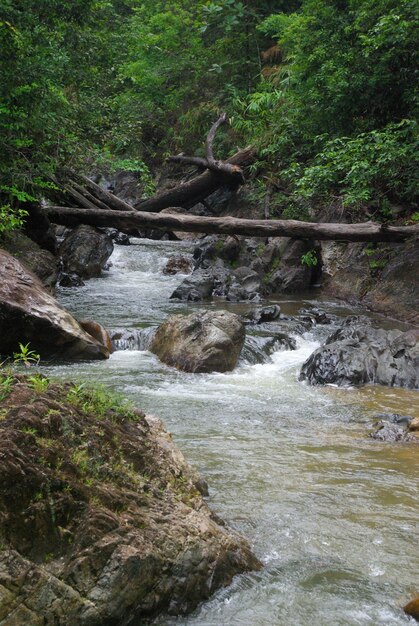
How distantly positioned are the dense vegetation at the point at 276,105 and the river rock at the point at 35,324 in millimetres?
1823

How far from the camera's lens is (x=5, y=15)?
34.4 ft

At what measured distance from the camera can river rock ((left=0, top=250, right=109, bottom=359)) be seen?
851 centimetres

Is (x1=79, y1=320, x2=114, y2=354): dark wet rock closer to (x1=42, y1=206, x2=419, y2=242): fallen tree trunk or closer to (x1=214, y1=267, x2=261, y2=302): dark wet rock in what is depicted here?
(x1=42, y1=206, x2=419, y2=242): fallen tree trunk

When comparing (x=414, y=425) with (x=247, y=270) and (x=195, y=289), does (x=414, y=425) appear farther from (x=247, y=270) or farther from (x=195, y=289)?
(x=247, y=270)

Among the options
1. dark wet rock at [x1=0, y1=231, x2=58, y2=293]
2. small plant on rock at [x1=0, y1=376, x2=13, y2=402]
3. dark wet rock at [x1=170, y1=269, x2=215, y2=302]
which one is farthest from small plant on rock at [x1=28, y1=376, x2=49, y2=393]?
dark wet rock at [x1=170, y1=269, x2=215, y2=302]

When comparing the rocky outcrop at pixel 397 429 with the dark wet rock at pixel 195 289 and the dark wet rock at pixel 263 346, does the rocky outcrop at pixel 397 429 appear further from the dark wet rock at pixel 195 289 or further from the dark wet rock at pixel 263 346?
the dark wet rock at pixel 195 289

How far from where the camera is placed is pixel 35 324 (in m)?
8.57

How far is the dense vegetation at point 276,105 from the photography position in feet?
36.9

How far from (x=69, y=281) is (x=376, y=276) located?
7289mm

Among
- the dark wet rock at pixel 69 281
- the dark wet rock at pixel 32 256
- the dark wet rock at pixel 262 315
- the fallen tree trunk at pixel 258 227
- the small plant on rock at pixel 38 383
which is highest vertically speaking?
the fallen tree trunk at pixel 258 227

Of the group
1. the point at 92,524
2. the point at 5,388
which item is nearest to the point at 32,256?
the point at 5,388

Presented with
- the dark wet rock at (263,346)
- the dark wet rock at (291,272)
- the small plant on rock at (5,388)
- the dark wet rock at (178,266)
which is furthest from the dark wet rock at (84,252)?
the small plant on rock at (5,388)

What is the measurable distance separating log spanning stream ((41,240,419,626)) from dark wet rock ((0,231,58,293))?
4.21 metres

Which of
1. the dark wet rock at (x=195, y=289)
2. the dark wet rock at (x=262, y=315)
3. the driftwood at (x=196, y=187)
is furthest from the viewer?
the driftwood at (x=196, y=187)
